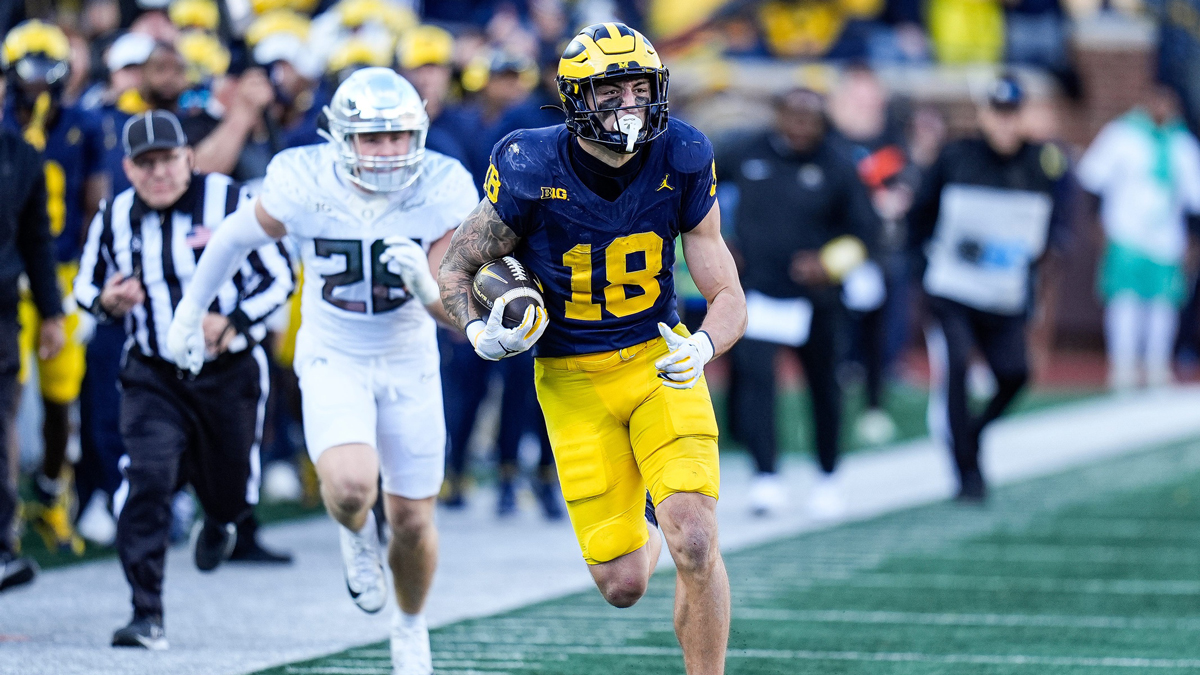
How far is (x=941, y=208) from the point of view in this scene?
947cm

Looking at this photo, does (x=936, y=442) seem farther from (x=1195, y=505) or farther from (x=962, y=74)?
(x=962, y=74)

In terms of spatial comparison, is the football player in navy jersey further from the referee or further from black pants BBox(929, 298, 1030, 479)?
black pants BBox(929, 298, 1030, 479)

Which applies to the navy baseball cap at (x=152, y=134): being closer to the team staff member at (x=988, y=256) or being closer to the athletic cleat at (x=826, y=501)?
the athletic cleat at (x=826, y=501)

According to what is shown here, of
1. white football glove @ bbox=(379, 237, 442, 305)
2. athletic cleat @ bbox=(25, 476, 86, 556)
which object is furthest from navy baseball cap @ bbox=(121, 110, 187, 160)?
athletic cleat @ bbox=(25, 476, 86, 556)

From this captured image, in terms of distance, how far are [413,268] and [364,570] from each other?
966 millimetres

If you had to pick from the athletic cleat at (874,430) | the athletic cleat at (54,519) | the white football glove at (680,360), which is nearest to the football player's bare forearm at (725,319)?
the white football glove at (680,360)

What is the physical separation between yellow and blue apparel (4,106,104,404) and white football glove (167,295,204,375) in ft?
7.43

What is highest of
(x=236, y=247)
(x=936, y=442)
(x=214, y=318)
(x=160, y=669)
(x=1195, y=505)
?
(x=236, y=247)

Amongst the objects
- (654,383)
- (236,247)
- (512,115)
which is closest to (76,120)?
(512,115)

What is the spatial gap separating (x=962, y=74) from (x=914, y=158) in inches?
154

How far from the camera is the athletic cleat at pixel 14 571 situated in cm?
654

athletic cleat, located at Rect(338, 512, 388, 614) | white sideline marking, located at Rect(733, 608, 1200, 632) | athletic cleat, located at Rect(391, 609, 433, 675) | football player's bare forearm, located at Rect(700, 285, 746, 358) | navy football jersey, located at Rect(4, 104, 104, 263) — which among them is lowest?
white sideline marking, located at Rect(733, 608, 1200, 632)

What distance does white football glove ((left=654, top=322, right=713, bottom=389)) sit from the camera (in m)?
4.41

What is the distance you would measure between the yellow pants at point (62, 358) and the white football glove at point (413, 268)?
2.90m
